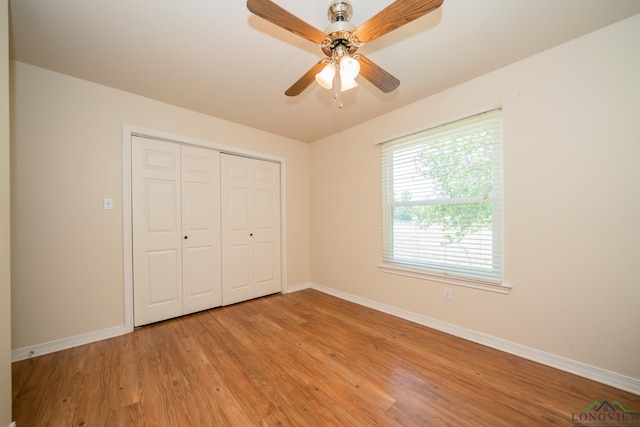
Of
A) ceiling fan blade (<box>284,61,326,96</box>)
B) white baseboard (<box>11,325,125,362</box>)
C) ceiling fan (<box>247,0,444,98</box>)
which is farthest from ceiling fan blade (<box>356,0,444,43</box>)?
white baseboard (<box>11,325,125,362</box>)

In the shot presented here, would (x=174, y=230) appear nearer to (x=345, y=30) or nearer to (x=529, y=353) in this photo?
(x=345, y=30)

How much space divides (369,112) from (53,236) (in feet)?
11.3

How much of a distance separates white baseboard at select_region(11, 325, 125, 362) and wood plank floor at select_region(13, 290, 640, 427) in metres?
0.08

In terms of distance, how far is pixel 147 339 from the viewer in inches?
92.6

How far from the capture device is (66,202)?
2.21 metres

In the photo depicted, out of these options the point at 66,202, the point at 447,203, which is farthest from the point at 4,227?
the point at 447,203

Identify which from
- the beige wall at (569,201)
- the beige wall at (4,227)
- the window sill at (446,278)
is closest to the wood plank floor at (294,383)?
the beige wall at (569,201)

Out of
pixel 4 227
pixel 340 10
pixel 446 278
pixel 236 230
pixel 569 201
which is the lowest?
pixel 446 278

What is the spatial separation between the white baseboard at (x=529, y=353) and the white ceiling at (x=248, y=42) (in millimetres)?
2411

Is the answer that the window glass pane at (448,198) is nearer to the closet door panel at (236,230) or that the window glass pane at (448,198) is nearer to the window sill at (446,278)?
the window sill at (446,278)

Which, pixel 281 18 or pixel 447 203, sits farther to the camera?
pixel 447 203

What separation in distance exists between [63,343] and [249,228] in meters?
2.08

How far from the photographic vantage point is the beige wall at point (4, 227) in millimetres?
1152

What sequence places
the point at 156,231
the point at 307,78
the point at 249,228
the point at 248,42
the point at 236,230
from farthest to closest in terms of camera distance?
the point at 249,228 < the point at 236,230 < the point at 156,231 < the point at 248,42 < the point at 307,78
